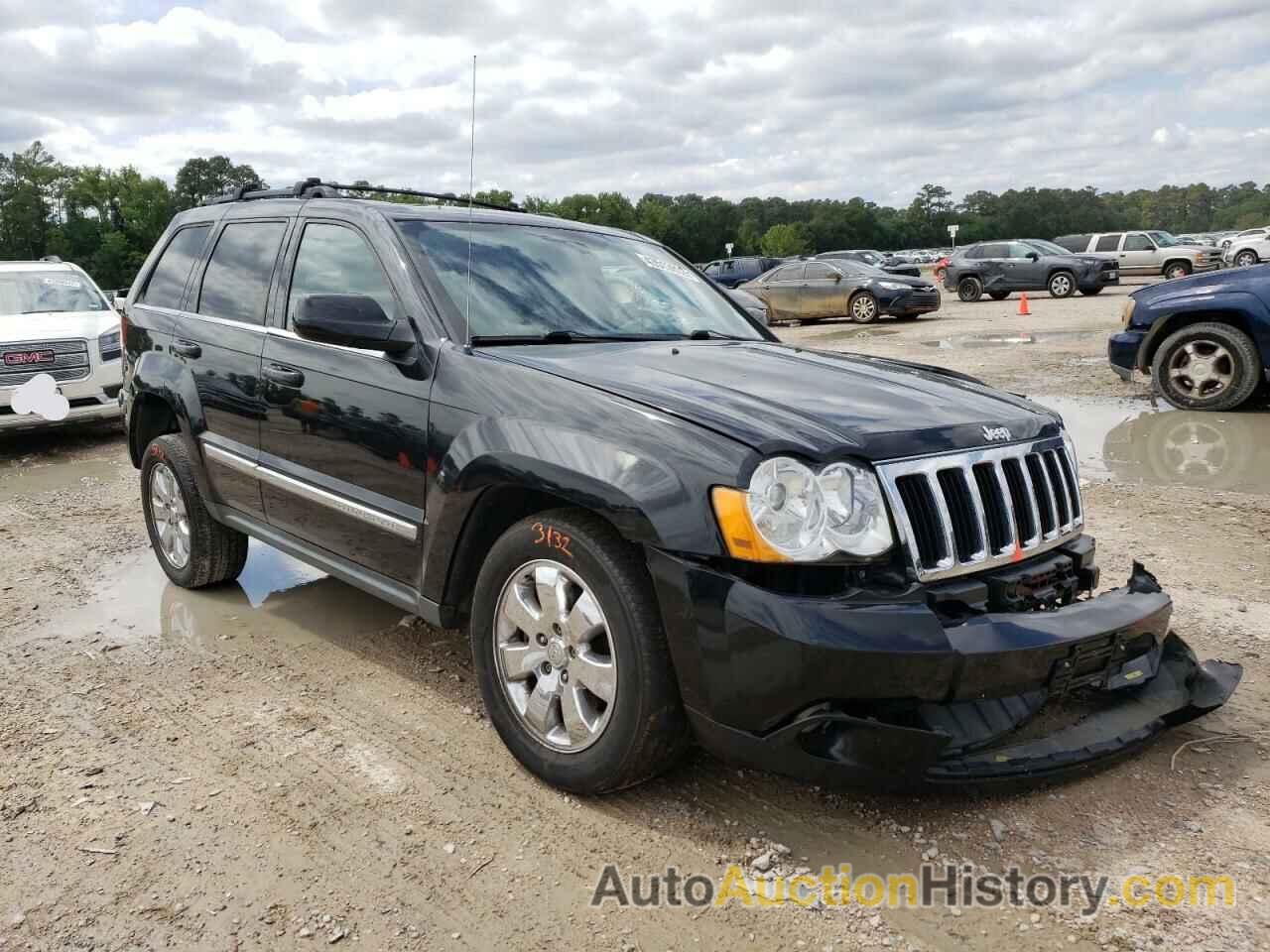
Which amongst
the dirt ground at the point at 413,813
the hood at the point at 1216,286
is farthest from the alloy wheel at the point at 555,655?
the hood at the point at 1216,286

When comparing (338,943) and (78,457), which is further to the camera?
(78,457)

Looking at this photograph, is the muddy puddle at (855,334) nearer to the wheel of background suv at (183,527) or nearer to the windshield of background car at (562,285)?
the windshield of background car at (562,285)

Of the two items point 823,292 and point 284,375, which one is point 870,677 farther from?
point 823,292

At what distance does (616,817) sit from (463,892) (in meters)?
0.52

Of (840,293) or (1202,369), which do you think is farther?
(840,293)

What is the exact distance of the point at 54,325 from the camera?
9812mm

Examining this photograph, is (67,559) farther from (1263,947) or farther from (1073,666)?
(1263,947)

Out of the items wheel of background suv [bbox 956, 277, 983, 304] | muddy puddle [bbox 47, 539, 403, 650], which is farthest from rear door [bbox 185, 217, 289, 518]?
wheel of background suv [bbox 956, 277, 983, 304]

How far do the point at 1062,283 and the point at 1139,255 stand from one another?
5883 millimetres

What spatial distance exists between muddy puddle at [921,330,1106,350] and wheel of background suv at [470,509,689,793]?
1349 centimetres

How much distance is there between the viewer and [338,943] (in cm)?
244

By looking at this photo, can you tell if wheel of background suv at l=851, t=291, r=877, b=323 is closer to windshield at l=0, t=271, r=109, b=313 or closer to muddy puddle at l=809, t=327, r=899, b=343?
muddy puddle at l=809, t=327, r=899, b=343

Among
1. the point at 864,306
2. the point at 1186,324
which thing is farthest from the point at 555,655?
the point at 864,306

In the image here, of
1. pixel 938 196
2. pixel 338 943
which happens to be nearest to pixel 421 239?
pixel 338 943
